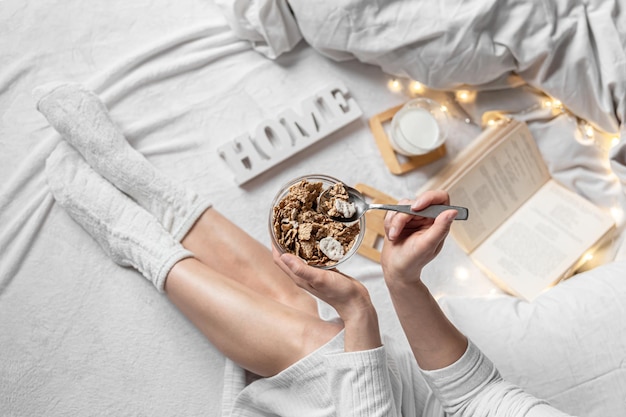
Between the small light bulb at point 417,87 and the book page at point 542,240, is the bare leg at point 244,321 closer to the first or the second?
the book page at point 542,240

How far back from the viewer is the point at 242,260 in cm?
120

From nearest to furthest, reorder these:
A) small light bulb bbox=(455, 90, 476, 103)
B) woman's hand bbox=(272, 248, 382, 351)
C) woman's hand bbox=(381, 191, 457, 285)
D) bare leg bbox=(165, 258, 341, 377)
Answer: woman's hand bbox=(381, 191, 457, 285), woman's hand bbox=(272, 248, 382, 351), bare leg bbox=(165, 258, 341, 377), small light bulb bbox=(455, 90, 476, 103)

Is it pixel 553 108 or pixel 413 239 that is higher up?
pixel 413 239

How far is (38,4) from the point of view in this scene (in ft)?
4.37

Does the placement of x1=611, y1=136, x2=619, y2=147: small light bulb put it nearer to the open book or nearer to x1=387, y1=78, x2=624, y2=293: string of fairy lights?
x1=387, y1=78, x2=624, y2=293: string of fairy lights

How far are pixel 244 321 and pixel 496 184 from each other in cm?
74

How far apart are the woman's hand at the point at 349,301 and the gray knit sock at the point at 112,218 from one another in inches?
14.4

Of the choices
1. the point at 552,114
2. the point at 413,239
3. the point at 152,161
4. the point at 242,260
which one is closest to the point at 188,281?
the point at 242,260

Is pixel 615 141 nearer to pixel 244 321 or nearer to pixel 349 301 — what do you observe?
pixel 349 301

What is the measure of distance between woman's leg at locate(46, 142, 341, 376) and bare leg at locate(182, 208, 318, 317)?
0.19 ft

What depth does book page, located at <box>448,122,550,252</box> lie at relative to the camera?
4.44ft

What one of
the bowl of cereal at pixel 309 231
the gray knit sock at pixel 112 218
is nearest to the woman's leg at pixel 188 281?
the gray knit sock at pixel 112 218

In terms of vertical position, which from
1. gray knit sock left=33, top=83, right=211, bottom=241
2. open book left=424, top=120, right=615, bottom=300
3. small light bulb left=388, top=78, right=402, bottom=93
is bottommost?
open book left=424, top=120, right=615, bottom=300

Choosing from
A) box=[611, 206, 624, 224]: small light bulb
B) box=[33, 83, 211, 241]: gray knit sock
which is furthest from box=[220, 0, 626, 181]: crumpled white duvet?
box=[33, 83, 211, 241]: gray knit sock
